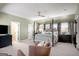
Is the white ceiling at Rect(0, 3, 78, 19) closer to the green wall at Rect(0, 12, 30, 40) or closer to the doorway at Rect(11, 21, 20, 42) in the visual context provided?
the green wall at Rect(0, 12, 30, 40)

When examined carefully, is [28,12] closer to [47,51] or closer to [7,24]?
[7,24]

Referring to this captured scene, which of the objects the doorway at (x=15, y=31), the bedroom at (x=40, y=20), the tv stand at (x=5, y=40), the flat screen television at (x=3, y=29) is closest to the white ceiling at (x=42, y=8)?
the bedroom at (x=40, y=20)

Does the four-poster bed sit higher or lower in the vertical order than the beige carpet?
higher

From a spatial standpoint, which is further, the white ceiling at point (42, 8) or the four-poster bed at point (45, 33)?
the four-poster bed at point (45, 33)

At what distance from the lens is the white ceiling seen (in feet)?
7.54

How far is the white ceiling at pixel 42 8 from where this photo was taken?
7.54 feet

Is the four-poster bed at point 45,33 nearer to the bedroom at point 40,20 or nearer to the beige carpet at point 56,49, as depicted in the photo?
the bedroom at point 40,20

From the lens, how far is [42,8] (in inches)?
92.0

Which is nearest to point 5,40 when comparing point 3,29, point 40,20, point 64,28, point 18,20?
point 3,29

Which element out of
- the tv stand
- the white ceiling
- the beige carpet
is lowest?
the beige carpet

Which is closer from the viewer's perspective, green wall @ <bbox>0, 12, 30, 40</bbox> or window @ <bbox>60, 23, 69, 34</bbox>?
green wall @ <bbox>0, 12, 30, 40</bbox>

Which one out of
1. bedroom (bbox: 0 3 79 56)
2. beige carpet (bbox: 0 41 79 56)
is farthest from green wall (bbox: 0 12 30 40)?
beige carpet (bbox: 0 41 79 56)

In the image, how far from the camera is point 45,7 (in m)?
2.33

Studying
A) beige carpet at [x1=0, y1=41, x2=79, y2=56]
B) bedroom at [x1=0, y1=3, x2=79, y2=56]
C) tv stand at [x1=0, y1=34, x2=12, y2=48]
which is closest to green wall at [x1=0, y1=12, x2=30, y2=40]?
bedroom at [x1=0, y1=3, x2=79, y2=56]
